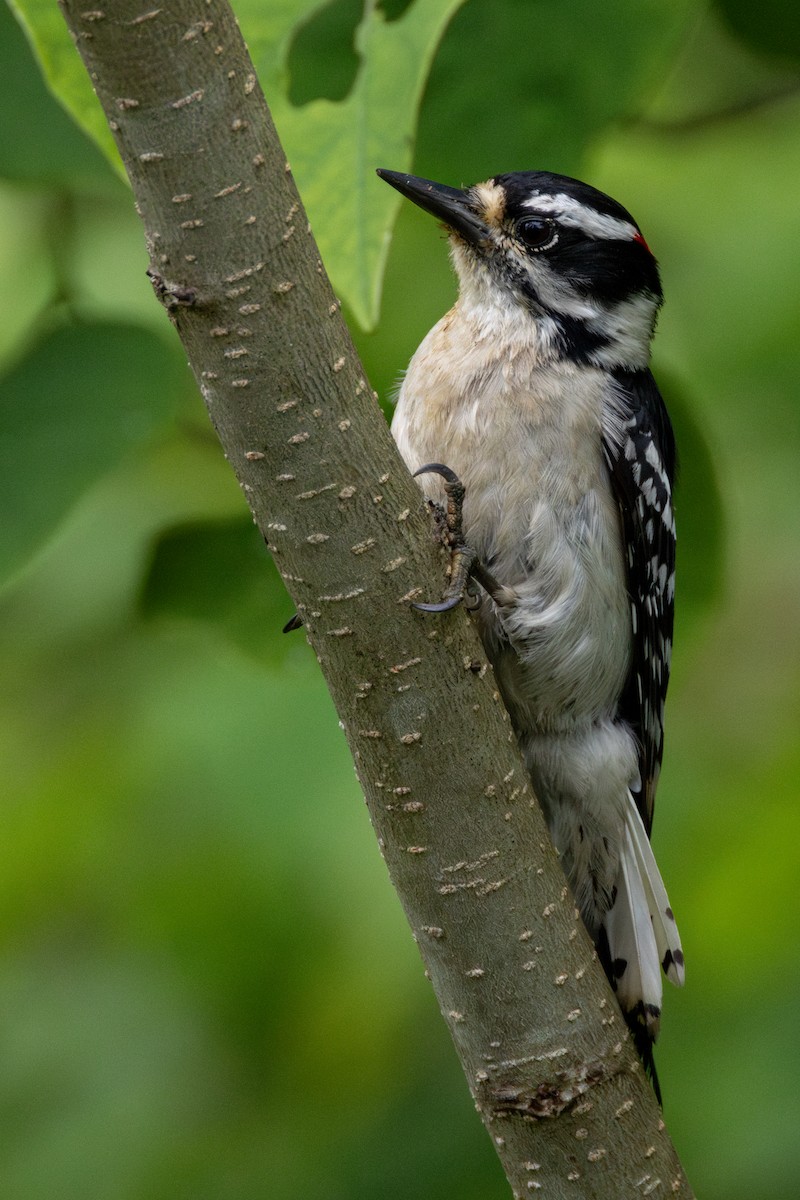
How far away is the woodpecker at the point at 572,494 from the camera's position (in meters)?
2.60

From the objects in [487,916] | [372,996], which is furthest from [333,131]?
[372,996]

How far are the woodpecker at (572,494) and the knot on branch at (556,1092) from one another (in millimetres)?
606

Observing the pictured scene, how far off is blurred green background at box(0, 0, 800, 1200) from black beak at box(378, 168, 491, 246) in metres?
0.08

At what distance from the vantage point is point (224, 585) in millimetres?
2416

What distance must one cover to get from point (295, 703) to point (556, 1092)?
96 cm

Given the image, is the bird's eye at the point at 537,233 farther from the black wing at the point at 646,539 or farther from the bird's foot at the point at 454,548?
the bird's foot at the point at 454,548

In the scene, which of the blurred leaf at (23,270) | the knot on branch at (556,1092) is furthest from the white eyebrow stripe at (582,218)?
the knot on branch at (556,1092)

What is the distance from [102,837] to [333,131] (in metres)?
1.50

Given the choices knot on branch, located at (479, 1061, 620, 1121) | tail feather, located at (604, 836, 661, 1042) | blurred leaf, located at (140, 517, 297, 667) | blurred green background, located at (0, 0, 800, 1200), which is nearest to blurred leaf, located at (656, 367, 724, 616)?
blurred green background, located at (0, 0, 800, 1200)

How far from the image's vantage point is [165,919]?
8.80ft

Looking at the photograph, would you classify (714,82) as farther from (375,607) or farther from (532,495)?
(375,607)

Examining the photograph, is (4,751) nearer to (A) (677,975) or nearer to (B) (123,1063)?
(B) (123,1063)

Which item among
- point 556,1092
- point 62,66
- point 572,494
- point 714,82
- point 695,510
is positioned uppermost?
point 62,66

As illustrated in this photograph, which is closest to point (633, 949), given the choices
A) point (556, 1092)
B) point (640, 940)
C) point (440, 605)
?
point (640, 940)
